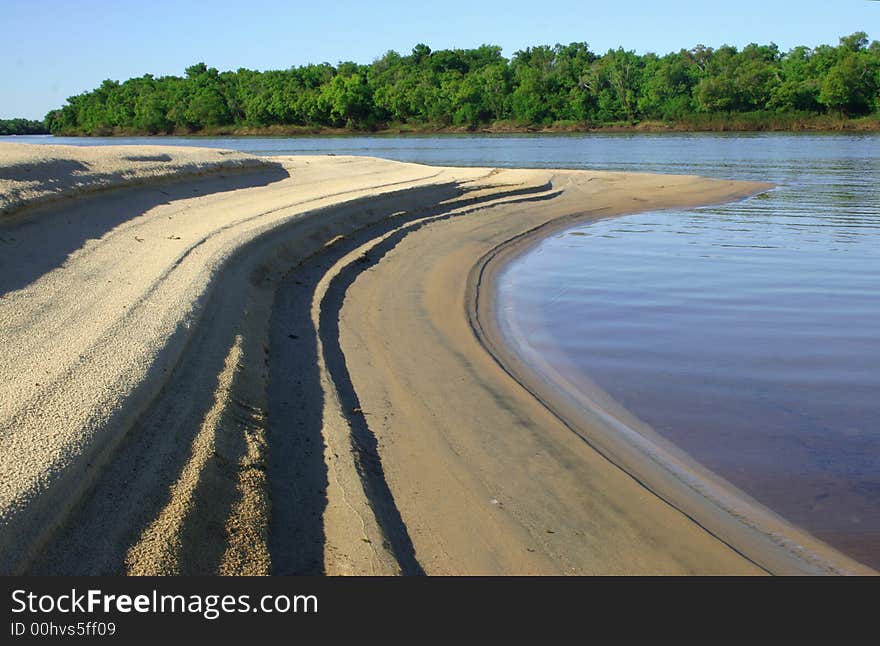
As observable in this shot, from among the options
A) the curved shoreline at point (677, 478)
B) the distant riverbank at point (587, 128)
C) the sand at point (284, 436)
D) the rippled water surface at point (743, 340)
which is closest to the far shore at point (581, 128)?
the distant riverbank at point (587, 128)

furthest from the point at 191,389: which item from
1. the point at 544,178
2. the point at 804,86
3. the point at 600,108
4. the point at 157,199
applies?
the point at 600,108

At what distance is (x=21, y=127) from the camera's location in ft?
355

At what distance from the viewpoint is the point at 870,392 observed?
23.3 ft

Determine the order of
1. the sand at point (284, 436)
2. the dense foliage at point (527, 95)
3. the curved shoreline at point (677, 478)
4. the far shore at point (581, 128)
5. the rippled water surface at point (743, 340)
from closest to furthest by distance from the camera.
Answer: the sand at point (284, 436) < the curved shoreline at point (677, 478) < the rippled water surface at point (743, 340) < the far shore at point (581, 128) < the dense foliage at point (527, 95)

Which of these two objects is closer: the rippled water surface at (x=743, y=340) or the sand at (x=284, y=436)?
the sand at (x=284, y=436)

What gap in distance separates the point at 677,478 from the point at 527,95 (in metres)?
103

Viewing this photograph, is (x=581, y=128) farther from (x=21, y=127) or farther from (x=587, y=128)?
(x=21, y=127)

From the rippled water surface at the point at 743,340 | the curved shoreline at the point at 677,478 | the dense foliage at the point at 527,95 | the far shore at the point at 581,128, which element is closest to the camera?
the curved shoreline at the point at 677,478

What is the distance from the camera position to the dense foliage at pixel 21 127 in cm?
9453

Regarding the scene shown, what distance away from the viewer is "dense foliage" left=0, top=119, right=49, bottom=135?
Answer: 94525 millimetres

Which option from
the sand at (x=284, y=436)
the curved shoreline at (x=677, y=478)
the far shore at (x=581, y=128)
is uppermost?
the far shore at (x=581, y=128)

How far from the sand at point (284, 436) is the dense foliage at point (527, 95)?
87002 millimetres

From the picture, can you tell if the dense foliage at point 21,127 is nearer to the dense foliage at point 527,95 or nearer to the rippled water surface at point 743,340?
the dense foliage at point 527,95

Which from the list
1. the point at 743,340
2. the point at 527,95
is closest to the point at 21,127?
the point at 527,95
